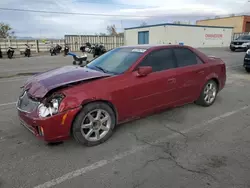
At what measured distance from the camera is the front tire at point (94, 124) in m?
3.15

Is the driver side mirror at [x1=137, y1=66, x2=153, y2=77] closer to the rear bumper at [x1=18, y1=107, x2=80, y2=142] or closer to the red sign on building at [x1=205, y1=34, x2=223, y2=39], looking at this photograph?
the rear bumper at [x1=18, y1=107, x2=80, y2=142]

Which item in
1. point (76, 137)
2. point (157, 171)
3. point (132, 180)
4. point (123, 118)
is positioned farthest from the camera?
point (123, 118)

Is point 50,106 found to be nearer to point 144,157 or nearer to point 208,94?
point 144,157

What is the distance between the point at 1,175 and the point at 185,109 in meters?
3.76

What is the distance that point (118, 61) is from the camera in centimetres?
411

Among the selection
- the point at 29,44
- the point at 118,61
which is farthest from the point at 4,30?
the point at 118,61

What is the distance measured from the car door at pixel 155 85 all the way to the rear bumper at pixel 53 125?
107cm

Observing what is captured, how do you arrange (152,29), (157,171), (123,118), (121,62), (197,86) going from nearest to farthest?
(157,171)
(123,118)
(121,62)
(197,86)
(152,29)

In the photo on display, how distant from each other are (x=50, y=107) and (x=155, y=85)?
1.87 m

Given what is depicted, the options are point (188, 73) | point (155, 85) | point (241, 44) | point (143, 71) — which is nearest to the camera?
point (143, 71)

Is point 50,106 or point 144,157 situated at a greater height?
A: point 50,106

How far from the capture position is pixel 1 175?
2660 millimetres

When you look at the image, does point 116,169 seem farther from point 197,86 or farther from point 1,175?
point 197,86

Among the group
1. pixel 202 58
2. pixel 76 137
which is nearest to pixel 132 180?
pixel 76 137
